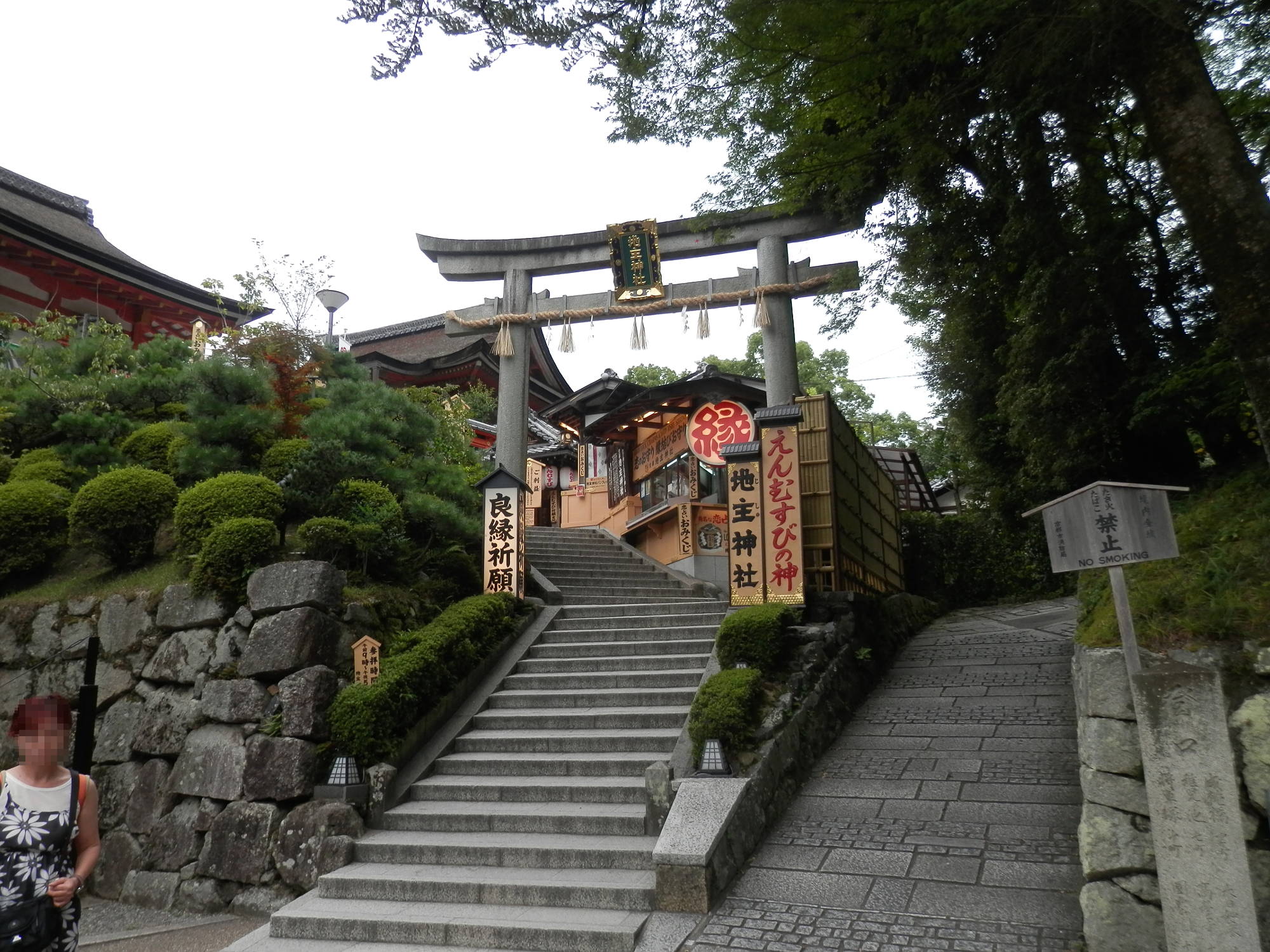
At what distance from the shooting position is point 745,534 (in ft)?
31.1

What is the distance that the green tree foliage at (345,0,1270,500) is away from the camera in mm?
5863

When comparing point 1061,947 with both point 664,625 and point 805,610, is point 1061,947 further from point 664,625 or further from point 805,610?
point 664,625

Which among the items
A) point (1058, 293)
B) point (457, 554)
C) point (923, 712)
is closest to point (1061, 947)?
point (923, 712)

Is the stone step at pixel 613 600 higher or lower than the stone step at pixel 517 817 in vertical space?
higher

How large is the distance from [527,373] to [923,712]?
948cm

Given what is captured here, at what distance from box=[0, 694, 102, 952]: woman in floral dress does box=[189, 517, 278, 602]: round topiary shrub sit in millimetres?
4927

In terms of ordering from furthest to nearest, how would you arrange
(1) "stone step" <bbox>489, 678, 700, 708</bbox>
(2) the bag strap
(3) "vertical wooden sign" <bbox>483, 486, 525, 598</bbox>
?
(3) "vertical wooden sign" <bbox>483, 486, 525, 598</bbox>, (1) "stone step" <bbox>489, 678, 700, 708</bbox>, (2) the bag strap

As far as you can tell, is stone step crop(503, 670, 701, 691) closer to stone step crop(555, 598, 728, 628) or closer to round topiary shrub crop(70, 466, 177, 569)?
stone step crop(555, 598, 728, 628)

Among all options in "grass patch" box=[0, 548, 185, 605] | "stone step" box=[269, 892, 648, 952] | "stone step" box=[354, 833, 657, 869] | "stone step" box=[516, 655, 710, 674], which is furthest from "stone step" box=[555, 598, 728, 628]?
"stone step" box=[269, 892, 648, 952]

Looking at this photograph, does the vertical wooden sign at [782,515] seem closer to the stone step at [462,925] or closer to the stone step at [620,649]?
the stone step at [620,649]

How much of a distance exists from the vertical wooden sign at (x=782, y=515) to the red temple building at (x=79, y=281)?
11.0 meters

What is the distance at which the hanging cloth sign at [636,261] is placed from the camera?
47.6 feet

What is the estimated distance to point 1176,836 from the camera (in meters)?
4.01

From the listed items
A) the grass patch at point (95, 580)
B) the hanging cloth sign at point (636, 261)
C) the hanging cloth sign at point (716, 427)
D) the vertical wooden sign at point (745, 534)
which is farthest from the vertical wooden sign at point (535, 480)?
the vertical wooden sign at point (745, 534)
